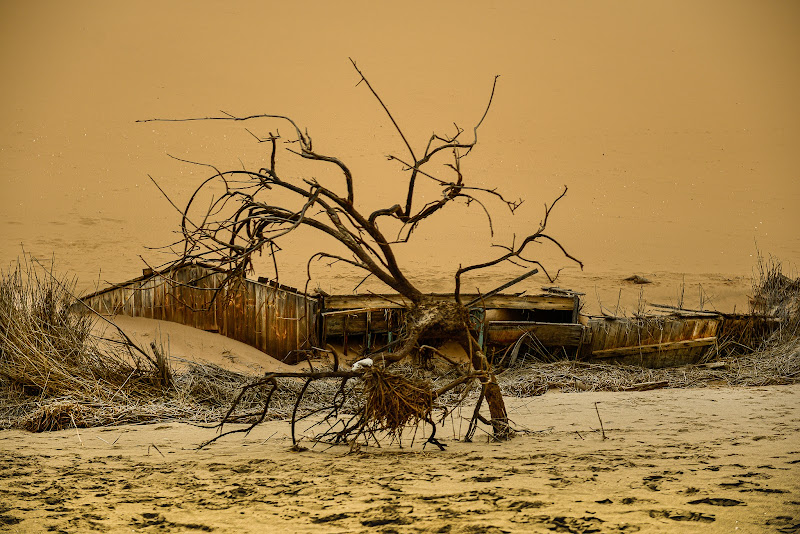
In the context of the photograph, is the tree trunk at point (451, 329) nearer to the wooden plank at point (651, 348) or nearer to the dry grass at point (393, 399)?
the dry grass at point (393, 399)

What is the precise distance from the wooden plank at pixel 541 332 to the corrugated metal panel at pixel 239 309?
211cm

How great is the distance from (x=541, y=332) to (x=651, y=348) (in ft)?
4.15

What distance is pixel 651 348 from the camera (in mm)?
8984

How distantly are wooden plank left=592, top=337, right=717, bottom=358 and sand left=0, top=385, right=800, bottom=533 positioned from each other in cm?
316

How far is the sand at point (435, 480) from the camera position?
126 inches

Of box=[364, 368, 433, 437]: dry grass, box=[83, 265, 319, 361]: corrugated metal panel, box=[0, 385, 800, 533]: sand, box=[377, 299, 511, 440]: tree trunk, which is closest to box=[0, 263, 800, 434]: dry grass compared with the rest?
box=[377, 299, 511, 440]: tree trunk

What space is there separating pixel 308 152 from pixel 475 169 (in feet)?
82.8

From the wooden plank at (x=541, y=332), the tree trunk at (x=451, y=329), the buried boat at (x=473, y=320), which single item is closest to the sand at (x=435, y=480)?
the tree trunk at (x=451, y=329)

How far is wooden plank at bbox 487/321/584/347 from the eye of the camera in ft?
28.7

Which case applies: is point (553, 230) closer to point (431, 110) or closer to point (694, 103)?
point (431, 110)

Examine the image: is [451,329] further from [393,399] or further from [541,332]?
[541,332]

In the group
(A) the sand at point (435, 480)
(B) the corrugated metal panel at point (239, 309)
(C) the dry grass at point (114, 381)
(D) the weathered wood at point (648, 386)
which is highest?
(B) the corrugated metal panel at point (239, 309)

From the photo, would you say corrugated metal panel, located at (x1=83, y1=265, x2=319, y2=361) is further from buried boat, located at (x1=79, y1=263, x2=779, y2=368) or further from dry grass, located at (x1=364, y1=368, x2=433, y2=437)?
dry grass, located at (x1=364, y1=368, x2=433, y2=437)

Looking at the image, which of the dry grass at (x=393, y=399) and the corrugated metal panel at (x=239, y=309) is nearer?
the dry grass at (x=393, y=399)
